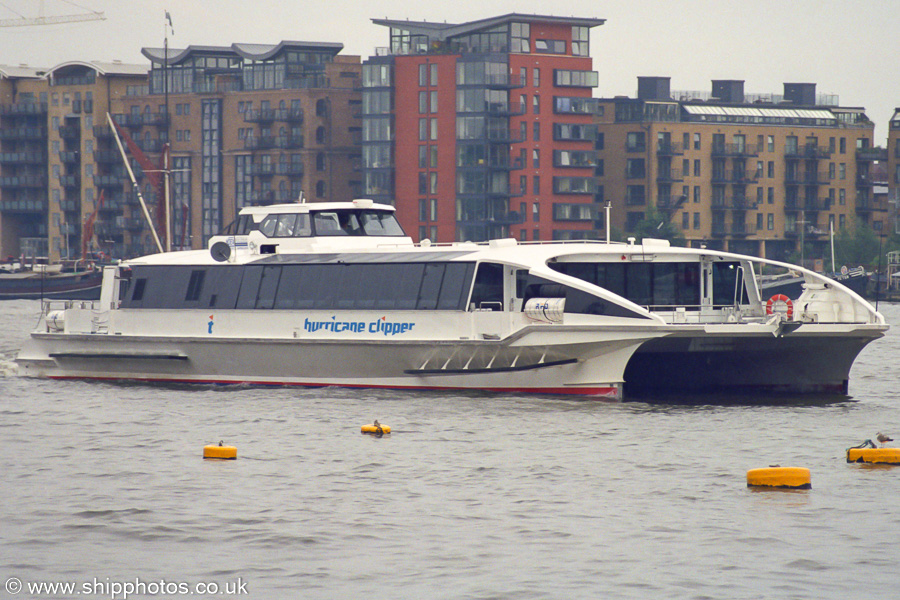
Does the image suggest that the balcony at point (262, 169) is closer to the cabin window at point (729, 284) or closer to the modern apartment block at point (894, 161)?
the modern apartment block at point (894, 161)

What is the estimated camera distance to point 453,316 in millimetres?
30875

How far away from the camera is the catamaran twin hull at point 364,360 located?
29.8 meters

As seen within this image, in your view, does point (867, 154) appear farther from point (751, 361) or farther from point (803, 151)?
point (751, 361)

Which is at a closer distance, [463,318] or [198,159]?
[463,318]

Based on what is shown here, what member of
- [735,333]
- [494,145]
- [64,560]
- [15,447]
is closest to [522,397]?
[735,333]

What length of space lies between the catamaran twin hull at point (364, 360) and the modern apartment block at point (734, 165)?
323ft

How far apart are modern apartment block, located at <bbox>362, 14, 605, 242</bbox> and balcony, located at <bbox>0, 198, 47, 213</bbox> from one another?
4797 cm

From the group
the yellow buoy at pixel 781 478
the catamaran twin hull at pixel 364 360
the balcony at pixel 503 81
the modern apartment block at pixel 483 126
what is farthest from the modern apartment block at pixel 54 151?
the yellow buoy at pixel 781 478

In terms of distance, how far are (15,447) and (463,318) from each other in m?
9.81

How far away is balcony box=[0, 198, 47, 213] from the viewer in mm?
153500

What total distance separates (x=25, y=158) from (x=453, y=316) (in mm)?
132424

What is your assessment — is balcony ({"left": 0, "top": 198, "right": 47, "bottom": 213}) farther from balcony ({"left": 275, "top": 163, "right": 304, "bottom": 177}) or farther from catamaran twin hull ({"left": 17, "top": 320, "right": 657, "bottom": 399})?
catamaran twin hull ({"left": 17, "top": 320, "right": 657, "bottom": 399})

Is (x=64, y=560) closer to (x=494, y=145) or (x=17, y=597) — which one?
(x=17, y=597)

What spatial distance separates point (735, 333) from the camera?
28.9 m
